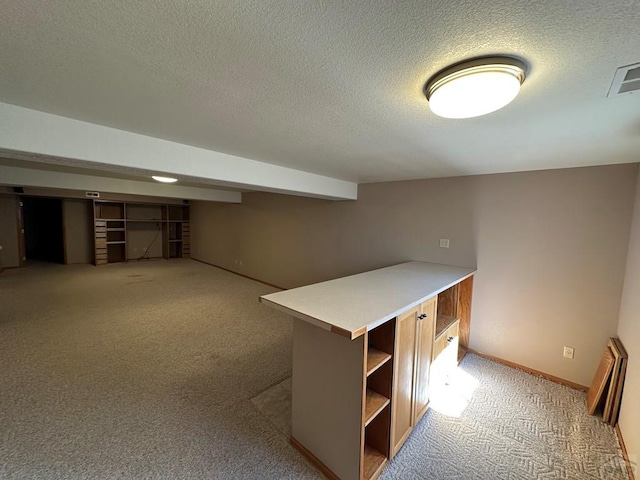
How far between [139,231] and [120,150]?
25.5 ft

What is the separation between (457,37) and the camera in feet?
2.73

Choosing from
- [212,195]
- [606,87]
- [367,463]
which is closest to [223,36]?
[606,87]

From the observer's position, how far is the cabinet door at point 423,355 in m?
1.86

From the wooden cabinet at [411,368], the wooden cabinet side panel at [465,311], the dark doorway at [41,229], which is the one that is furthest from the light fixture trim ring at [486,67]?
Answer: the dark doorway at [41,229]

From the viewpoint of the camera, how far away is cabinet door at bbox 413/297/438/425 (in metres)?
1.86

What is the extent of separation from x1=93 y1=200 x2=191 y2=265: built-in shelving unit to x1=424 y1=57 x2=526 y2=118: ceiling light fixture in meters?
9.13

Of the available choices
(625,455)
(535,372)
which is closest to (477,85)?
(625,455)

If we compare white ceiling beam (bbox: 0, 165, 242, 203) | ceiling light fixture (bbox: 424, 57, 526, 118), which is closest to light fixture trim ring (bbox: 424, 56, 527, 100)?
ceiling light fixture (bbox: 424, 57, 526, 118)

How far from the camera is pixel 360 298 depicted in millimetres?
1801

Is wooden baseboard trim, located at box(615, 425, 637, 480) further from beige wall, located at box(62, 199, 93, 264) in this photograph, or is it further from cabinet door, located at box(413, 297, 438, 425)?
beige wall, located at box(62, 199, 93, 264)

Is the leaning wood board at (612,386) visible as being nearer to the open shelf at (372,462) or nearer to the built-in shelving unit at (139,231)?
the open shelf at (372,462)

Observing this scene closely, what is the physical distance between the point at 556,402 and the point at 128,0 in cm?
366

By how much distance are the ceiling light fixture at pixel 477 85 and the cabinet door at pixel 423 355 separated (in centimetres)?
130

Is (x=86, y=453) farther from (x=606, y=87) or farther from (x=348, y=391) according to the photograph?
(x=606, y=87)
